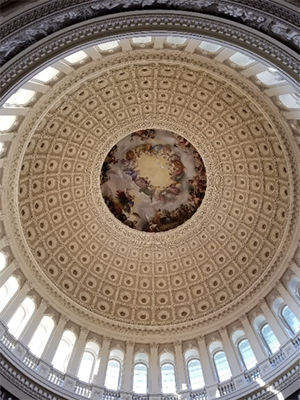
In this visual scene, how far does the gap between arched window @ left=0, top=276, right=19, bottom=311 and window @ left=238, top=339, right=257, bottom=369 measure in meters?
12.6

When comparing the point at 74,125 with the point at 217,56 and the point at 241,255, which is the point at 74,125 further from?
the point at 241,255

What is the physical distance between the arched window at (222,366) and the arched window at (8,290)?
11614mm

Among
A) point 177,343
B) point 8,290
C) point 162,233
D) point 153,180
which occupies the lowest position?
point 8,290

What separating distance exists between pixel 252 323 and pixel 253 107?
1240cm

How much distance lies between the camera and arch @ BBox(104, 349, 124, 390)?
22.3 m

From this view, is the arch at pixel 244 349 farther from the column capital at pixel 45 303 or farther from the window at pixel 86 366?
Answer: the column capital at pixel 45 303

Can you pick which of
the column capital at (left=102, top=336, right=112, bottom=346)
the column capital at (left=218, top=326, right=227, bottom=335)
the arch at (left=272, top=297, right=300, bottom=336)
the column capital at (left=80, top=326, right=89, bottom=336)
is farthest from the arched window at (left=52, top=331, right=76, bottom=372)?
the arch at (left=272, top=297, right=300, bottom=336)

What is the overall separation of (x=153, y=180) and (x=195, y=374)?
1437cm

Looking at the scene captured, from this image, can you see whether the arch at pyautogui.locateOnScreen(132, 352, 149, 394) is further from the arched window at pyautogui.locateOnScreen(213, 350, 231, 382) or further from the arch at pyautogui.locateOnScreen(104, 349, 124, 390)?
the arched window at pyautogui.locateOnScreen(213, 350, 231, 382)

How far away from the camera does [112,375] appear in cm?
2294

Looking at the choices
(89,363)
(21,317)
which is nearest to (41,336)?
(21,317)

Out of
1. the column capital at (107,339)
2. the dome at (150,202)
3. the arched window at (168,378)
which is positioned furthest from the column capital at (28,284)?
the arched window at (168,378)

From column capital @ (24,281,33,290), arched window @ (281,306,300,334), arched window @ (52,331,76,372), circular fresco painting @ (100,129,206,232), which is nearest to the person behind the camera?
arched window @ (281,306,300,334)

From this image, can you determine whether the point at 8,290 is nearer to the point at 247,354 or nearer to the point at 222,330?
the point at 222,330
